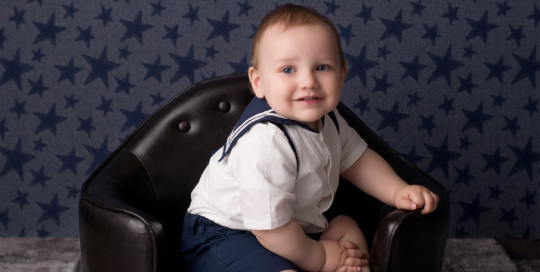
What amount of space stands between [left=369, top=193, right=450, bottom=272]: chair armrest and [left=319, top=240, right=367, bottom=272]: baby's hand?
0.03 m

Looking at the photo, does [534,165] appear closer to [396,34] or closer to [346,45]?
[396,34]

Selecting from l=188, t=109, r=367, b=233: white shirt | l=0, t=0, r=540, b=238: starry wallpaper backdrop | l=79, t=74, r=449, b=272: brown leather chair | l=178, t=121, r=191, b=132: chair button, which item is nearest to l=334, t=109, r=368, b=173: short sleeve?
l=188, t=109, r=367, b=233: white shirt

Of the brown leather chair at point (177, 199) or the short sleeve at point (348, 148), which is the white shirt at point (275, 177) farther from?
the brown leather chair at point (177, 199)

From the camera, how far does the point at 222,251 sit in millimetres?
890

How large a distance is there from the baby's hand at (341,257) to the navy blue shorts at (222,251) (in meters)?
0.08

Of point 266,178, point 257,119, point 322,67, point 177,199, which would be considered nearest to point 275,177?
point 266,178

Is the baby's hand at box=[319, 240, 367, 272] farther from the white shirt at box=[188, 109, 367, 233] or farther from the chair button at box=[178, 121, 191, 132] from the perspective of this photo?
the chair button at box=[178, 121, 191, 132]

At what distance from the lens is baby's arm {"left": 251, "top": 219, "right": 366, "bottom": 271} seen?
822 millimetres

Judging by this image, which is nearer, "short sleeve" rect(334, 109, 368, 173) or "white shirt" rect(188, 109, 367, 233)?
"white shirt" rect(188, 109, 367, 233)

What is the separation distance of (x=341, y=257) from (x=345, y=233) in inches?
4.2

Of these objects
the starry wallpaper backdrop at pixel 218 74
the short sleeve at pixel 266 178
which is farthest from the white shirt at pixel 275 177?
the starry wallpaper backdrop at pixel 218 74

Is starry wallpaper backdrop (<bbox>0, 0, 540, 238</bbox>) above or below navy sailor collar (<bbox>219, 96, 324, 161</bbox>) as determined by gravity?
above

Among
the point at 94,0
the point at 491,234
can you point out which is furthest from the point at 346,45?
the point at 491,234

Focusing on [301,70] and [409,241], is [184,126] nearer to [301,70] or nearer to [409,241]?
[301,70]
